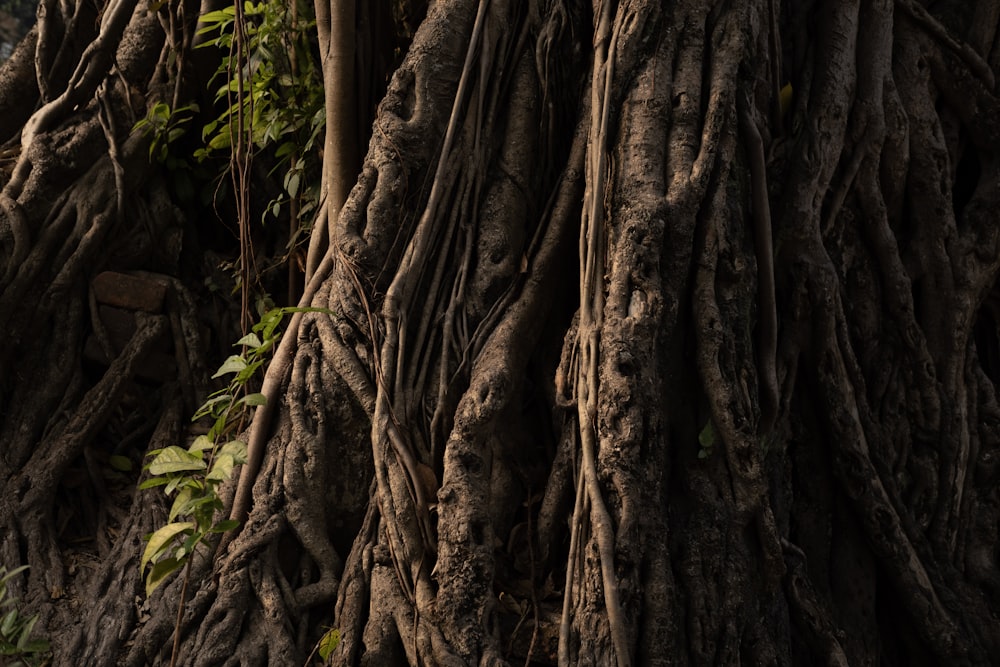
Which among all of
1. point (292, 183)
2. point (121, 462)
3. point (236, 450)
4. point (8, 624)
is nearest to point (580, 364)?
point (236, 450)

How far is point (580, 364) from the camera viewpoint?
7.99ft

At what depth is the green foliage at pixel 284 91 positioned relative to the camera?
3.18m

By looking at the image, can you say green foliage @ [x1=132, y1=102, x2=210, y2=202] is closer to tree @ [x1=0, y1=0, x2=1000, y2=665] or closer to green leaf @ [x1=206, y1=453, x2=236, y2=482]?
tree @ [x1=0, y1=0, x2=1000, y2=665]

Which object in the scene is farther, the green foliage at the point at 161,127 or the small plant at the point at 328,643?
the green foliage at the point at 161,127

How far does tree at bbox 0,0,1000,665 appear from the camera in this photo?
7.70 feet

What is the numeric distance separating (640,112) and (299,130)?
4.11 feet

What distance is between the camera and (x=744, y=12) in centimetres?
266

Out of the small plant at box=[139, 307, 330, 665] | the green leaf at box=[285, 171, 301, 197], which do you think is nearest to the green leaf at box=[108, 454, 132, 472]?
the small plant at box=[139, 307, 330, 665]

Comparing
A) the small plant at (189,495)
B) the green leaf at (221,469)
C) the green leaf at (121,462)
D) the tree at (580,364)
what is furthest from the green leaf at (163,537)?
the green leaf at (121,462)

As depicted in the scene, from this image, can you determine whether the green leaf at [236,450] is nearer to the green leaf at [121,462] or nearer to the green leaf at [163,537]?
the green leaf at [163,537]

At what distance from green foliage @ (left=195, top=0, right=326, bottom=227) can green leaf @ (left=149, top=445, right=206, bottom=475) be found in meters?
1.16

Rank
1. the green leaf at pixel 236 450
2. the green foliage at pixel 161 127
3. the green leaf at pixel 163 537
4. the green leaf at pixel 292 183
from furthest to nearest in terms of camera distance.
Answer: the green foliage at pixel 161 127 → the green leaf at pixel 292 183 → the green leaf at pixel 236 450 → the green leaf at pixel 163 537

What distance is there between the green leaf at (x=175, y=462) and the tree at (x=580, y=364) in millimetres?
293

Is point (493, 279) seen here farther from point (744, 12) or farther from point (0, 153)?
point (0, 153)
